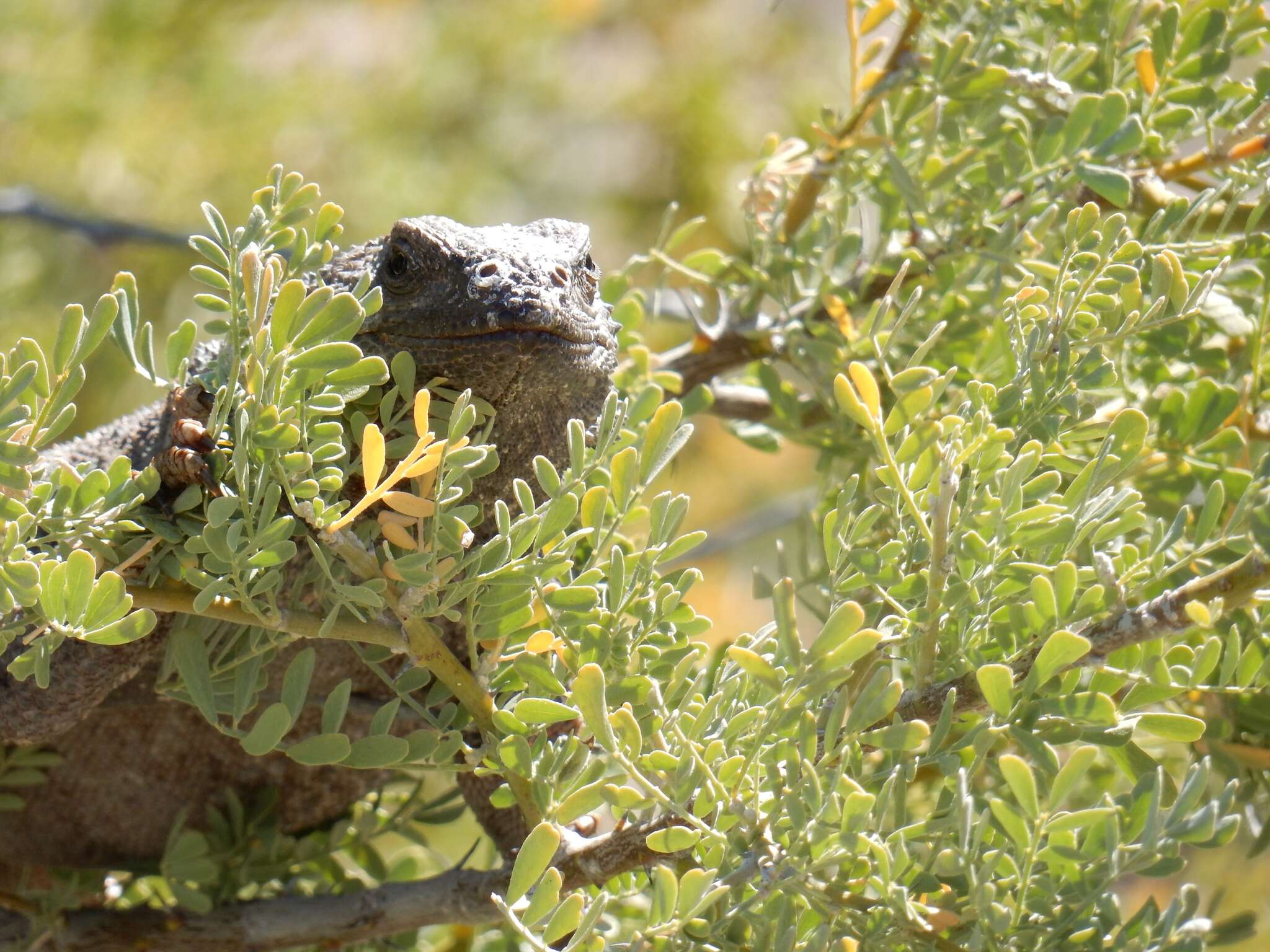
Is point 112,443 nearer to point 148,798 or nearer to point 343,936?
point 148,798

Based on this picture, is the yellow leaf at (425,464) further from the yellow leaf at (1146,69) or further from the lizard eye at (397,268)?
the yellow leaf at (1146,69)

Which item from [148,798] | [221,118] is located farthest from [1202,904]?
[221,118]

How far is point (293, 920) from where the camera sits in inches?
58.0

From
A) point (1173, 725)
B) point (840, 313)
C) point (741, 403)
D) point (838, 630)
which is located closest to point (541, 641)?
point (838, 630)

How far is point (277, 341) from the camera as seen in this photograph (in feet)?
2.89

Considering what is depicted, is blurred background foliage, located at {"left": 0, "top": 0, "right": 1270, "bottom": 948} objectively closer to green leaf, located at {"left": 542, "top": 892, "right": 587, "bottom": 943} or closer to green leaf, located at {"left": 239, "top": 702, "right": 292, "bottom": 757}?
green leaf, located at {"left": 239, "top": 702, "right": 292, "bottom": 757}

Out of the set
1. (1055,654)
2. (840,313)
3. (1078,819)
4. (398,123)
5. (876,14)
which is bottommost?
(1078,819)

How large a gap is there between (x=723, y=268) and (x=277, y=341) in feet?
2.89

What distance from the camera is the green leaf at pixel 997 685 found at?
84 centimetres

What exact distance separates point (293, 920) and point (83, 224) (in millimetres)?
1630

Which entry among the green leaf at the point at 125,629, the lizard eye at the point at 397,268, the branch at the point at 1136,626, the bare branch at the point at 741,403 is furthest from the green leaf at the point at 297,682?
the bare branch at the point at 741,403

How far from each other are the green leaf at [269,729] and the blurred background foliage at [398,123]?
2.15 metres

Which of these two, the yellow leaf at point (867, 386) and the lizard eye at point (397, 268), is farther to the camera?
the lizard eye at point (397, 268)

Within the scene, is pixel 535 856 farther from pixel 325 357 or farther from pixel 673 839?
pixel 325 357
